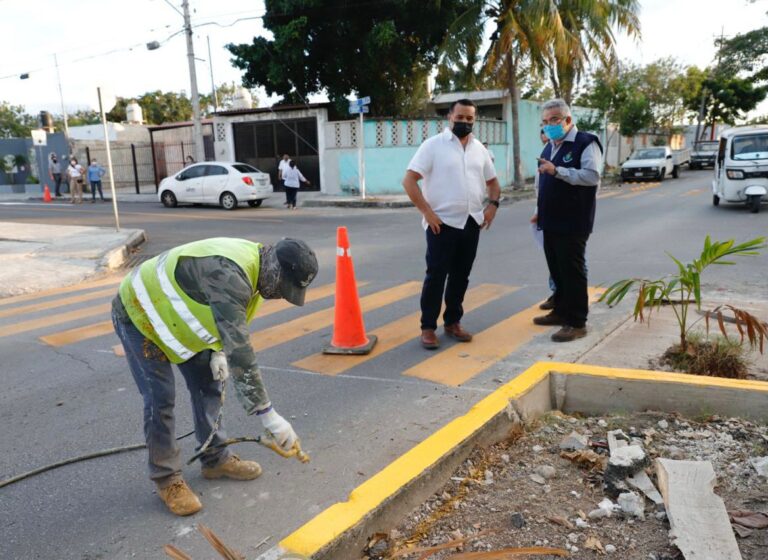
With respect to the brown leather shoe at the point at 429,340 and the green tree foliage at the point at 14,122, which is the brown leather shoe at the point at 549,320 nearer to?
the brown leather shoe at the point at 429,340

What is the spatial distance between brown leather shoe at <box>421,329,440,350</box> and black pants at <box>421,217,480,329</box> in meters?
0.04

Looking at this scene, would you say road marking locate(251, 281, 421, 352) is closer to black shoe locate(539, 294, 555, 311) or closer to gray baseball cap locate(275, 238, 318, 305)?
black shoe locate(539, 294, 555, 311)

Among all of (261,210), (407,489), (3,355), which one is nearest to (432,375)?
(407,489)

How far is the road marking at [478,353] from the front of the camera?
4.56 meters

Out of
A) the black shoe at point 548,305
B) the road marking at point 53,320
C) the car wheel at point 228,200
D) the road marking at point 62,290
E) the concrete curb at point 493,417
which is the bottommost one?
the road marking at point 62,290

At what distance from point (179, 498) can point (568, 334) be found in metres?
3.41

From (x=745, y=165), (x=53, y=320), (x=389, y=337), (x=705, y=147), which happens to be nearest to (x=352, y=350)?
(x=389, y=337)

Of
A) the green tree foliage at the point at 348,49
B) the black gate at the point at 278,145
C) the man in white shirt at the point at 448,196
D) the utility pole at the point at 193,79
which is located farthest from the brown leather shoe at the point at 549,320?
the utility pole at the point at 193,79

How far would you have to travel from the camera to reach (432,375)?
455 centimetres

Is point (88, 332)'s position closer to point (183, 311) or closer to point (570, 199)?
point (183, 311)

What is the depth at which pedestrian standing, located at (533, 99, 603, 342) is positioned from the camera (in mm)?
4754

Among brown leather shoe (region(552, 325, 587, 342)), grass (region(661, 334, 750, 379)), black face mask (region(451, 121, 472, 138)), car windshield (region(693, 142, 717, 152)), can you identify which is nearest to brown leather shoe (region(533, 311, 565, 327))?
brown leather shoe (region(552, 325, 587, 342))

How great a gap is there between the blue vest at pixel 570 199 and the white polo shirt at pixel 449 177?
62 cm

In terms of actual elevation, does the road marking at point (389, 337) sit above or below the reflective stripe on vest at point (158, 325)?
below
